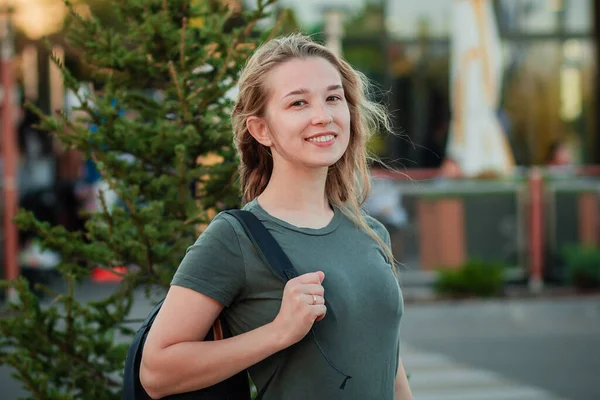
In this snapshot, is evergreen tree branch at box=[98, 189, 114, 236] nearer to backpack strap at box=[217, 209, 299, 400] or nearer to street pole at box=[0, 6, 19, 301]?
backpack strap at box=[217, 209, 299, 400]

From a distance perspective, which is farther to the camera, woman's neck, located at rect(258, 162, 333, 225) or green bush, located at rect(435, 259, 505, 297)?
green bush, located at rect(435, 259, 505, 297)

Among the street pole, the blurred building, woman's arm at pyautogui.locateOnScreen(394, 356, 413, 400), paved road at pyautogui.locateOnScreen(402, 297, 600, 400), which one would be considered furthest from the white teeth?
the blurred building

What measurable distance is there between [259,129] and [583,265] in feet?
34.5

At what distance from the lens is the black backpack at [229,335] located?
6.54 ft

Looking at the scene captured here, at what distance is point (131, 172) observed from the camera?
3.06m

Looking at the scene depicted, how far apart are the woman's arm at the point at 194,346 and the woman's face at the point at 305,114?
0.39 m

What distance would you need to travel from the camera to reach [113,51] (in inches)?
122

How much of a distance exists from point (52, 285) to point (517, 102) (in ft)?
32.7

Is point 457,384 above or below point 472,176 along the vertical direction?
below

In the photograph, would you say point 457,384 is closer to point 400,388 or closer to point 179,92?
point 179,92

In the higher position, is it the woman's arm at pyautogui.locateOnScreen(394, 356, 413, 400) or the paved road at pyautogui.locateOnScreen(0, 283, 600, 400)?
the woman's arm at pyautogui.locateOnScreen(394, 356, 413, 400)

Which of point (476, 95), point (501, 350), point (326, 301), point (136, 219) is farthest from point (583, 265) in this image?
point (326, 301)

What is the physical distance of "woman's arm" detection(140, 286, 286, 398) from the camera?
1960mm

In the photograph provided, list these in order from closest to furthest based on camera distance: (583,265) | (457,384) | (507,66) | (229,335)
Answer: (229,335) → (457,384) → (583,265) → (507,66)
